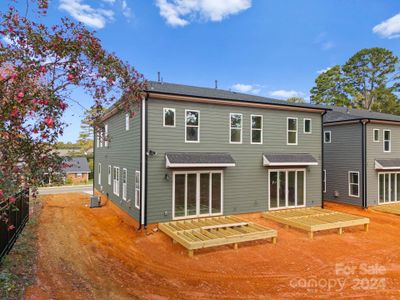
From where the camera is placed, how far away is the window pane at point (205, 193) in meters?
11.5

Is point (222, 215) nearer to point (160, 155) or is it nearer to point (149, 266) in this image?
point (160, 155)

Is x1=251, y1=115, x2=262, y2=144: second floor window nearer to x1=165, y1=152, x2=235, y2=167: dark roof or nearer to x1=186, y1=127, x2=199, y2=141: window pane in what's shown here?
x1=165, y1=152, x2=235, y2=167: dark roof

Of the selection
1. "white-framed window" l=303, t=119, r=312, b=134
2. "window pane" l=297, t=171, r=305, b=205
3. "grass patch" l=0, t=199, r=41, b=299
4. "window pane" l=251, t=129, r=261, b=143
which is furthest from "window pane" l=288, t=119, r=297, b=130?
"grass patch" l=0, t=199, r=41, b=299

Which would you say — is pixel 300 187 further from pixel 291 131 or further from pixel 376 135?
pixel 376 135

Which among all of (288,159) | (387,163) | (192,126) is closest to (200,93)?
(192,126)

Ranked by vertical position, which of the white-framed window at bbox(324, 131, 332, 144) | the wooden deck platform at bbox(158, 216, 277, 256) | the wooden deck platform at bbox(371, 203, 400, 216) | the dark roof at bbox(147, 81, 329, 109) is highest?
the dark roof at bbox(147, 81, 329, 109)

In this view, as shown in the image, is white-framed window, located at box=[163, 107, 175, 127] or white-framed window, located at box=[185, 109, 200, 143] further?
white-framed window, located at box=[185, 109, 200, 143]

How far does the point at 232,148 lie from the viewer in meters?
12.3

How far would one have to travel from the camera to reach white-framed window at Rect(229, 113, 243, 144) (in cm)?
1233

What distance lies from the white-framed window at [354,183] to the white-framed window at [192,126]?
1106 centimetres

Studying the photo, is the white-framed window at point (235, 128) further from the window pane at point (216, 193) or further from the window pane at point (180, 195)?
the window pane at point (180, 195)

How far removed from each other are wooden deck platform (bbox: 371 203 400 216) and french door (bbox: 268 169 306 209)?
4971 mm

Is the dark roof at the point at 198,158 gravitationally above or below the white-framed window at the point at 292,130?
below

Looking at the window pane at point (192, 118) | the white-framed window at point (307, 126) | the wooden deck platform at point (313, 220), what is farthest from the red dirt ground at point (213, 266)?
the white-framed window at point (307, 126)
